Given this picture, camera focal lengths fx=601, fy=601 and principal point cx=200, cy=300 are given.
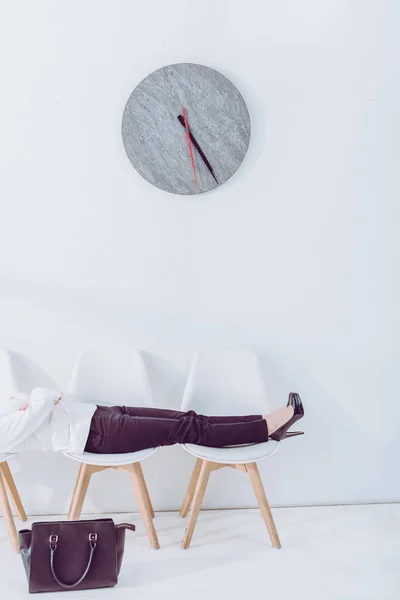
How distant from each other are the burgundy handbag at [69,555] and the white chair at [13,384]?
0.32 m

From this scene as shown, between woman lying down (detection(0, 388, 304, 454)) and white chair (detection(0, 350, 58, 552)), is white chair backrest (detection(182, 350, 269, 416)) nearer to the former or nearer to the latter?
woman lying down (detection(0, 388, 304, 454))

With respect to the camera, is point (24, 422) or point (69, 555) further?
point (24, 422)

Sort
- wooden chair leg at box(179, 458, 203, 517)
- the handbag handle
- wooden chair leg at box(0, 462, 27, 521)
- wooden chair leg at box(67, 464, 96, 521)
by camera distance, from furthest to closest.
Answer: wooden chair leg at box(179, 458, 203, 517), wooden chair leg at box(0, 462, 27, 521), wooden chair leg at box(67, 464, 96, 521), the handbag handle

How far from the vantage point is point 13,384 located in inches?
91.4

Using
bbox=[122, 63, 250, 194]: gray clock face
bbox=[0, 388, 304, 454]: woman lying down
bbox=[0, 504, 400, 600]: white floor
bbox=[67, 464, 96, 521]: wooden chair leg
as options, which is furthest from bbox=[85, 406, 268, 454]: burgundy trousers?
bbox=[122, 63, 250, 194]: gray clock face

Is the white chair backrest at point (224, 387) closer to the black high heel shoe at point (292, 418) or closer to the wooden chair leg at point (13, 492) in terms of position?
the black high heel shoe at point (292, 418)

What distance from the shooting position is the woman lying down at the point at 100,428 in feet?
6.77

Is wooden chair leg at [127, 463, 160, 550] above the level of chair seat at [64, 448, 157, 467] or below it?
below

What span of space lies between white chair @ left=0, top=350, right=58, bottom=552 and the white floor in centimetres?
10

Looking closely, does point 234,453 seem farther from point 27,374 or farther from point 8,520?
point 27,374

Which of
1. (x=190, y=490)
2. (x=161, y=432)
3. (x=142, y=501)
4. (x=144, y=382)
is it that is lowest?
(x=190, y=490)

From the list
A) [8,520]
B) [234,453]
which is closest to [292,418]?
[234,453]

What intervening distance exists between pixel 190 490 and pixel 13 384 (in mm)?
808

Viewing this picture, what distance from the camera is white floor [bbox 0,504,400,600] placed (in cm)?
182
